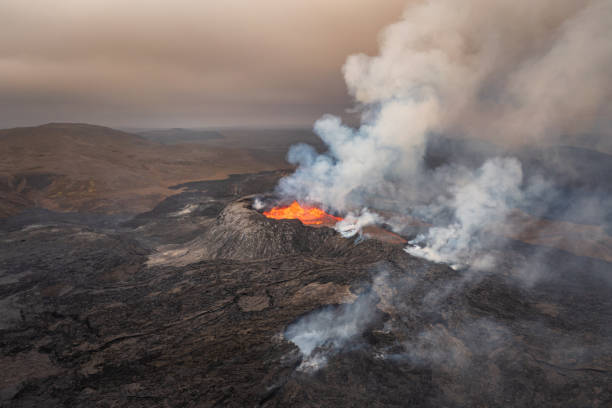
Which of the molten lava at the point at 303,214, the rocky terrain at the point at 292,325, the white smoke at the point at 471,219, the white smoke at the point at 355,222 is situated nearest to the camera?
the rocky terrain at the point at 292,325

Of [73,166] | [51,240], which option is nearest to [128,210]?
[51,240]

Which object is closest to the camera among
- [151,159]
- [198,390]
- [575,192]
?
[198,390]

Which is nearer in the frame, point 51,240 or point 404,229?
point 51,240

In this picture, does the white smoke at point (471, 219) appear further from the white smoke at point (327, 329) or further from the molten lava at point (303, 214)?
the white smoke at point (327, 329)

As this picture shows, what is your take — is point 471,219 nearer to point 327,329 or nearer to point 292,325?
point 327,329

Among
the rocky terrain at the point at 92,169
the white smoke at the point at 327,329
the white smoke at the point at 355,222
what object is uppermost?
the rocky terrain at the point at 92,169

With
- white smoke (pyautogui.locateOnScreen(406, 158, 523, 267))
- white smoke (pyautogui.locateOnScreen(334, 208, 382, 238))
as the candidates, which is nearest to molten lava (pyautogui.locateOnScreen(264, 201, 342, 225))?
white smoke (pyautogui.locateOnScreen(334, 208, 382, 238))

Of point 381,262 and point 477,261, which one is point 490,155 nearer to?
point 477,261

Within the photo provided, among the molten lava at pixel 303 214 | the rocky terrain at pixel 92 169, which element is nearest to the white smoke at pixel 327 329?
the molten lava at pixel 303 214
